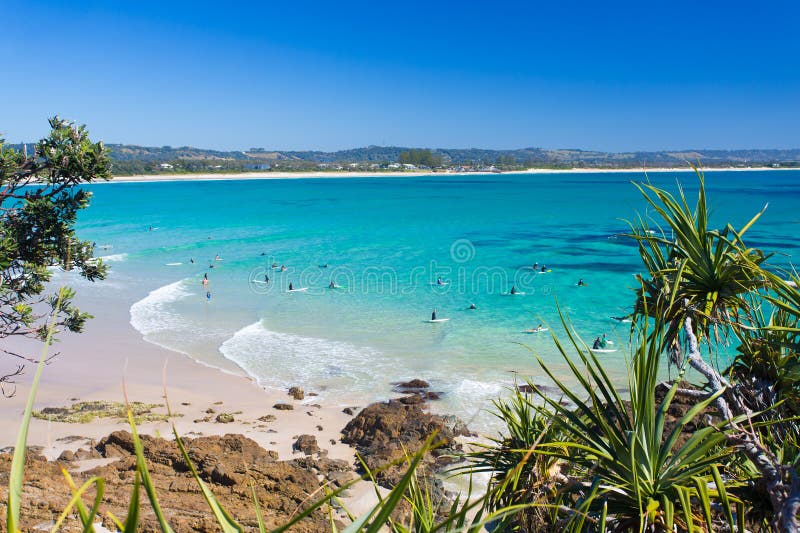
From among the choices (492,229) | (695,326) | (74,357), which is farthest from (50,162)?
(492,229)

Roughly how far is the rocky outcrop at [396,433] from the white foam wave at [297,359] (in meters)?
3.22

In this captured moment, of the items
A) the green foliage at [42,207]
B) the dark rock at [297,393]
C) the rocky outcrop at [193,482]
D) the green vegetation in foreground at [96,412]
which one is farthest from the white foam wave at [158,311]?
the green foliage at [42,207]

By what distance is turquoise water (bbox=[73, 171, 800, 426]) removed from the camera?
16.6m

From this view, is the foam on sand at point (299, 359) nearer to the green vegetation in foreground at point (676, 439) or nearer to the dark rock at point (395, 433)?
the dark rock at point (395, 433)

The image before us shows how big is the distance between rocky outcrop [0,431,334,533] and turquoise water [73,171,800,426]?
14.6 feet

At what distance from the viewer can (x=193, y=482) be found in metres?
8.62

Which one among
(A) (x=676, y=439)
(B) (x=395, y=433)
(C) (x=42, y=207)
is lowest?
(B) (x=395, y=433)

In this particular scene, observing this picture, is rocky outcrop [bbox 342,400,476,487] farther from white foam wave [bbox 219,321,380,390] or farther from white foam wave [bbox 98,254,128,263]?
white foam wave [bbox 98,254,128,263]

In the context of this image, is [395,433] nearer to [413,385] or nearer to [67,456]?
[413,385]

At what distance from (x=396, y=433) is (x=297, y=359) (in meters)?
6.97

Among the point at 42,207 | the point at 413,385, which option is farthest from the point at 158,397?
the point at 42,207

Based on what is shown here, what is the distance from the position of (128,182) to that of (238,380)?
171 meters

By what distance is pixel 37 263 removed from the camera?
7.41 meters

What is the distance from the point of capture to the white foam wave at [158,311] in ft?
68.6
